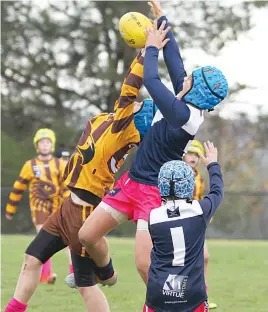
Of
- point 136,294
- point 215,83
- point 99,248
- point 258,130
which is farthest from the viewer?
point 258,130

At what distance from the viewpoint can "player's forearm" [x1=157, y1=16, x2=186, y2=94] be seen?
539 centimetres

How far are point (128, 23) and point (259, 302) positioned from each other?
3.31 metres

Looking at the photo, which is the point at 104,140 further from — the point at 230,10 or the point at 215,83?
the point at 230,10

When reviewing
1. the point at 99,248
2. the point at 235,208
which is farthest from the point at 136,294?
the point at 235,208

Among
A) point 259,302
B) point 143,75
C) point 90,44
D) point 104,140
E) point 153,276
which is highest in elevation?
point 90,44

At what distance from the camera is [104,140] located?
5.68m

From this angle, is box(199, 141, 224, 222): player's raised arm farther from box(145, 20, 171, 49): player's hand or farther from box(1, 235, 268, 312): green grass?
box(1, 235, 268, 312): green grass

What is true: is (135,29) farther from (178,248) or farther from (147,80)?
(178,248)

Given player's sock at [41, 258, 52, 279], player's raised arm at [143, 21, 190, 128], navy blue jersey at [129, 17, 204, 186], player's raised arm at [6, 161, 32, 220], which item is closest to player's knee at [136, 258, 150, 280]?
navy blue jersey at [129, 17, 204, 186]

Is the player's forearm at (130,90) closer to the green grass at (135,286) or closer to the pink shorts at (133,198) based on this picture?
the pink shorts at (133,198)

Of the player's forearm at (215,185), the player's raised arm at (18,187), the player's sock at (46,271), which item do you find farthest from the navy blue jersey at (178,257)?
the player's raised arm at (18,187)

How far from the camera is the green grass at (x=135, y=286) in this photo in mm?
7340

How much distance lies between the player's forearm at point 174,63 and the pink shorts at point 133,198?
27.8 inches

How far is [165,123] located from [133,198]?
56cm
